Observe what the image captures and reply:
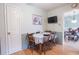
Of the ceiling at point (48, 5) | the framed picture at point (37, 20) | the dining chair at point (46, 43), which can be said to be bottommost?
the dining chair at point (46, 43)

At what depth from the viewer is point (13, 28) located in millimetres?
1554

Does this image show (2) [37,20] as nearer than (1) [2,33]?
No

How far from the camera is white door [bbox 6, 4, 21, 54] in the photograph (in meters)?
1.52

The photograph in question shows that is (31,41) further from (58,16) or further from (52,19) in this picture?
(58,16)

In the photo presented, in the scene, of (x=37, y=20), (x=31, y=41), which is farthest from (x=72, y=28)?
(x=31, y=41)

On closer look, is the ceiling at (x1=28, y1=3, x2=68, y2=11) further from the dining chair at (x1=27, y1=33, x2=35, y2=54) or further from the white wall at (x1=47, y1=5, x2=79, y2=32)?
the dining chair at (x1=27, y1=33, x2=35, y2=54)

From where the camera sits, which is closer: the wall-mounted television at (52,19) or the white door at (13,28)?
the white door at (13,28)

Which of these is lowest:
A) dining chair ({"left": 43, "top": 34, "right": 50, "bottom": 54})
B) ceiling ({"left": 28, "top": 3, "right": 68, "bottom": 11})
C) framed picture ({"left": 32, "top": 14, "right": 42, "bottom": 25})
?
dining chair ({"left": 43, "top": 34, "right": 50, "bottom": 54})

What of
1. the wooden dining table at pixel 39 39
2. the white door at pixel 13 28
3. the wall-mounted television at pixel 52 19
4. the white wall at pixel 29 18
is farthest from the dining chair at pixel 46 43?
the white door at pixel 13 28

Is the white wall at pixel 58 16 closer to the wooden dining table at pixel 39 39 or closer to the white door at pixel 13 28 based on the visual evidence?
the wooden dining table at pixel 39 39

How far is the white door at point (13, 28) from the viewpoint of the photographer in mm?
1521

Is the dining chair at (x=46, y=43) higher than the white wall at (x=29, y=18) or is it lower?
lower

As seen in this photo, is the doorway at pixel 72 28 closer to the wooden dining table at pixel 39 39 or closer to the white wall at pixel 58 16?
the white wall at pixel 58 16

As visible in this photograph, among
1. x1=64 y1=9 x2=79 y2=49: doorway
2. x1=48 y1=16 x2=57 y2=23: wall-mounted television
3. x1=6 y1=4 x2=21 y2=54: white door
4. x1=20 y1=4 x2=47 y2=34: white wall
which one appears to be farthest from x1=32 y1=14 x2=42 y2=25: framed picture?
x1=64 y1=9 x2=79 y2=49: doorway
